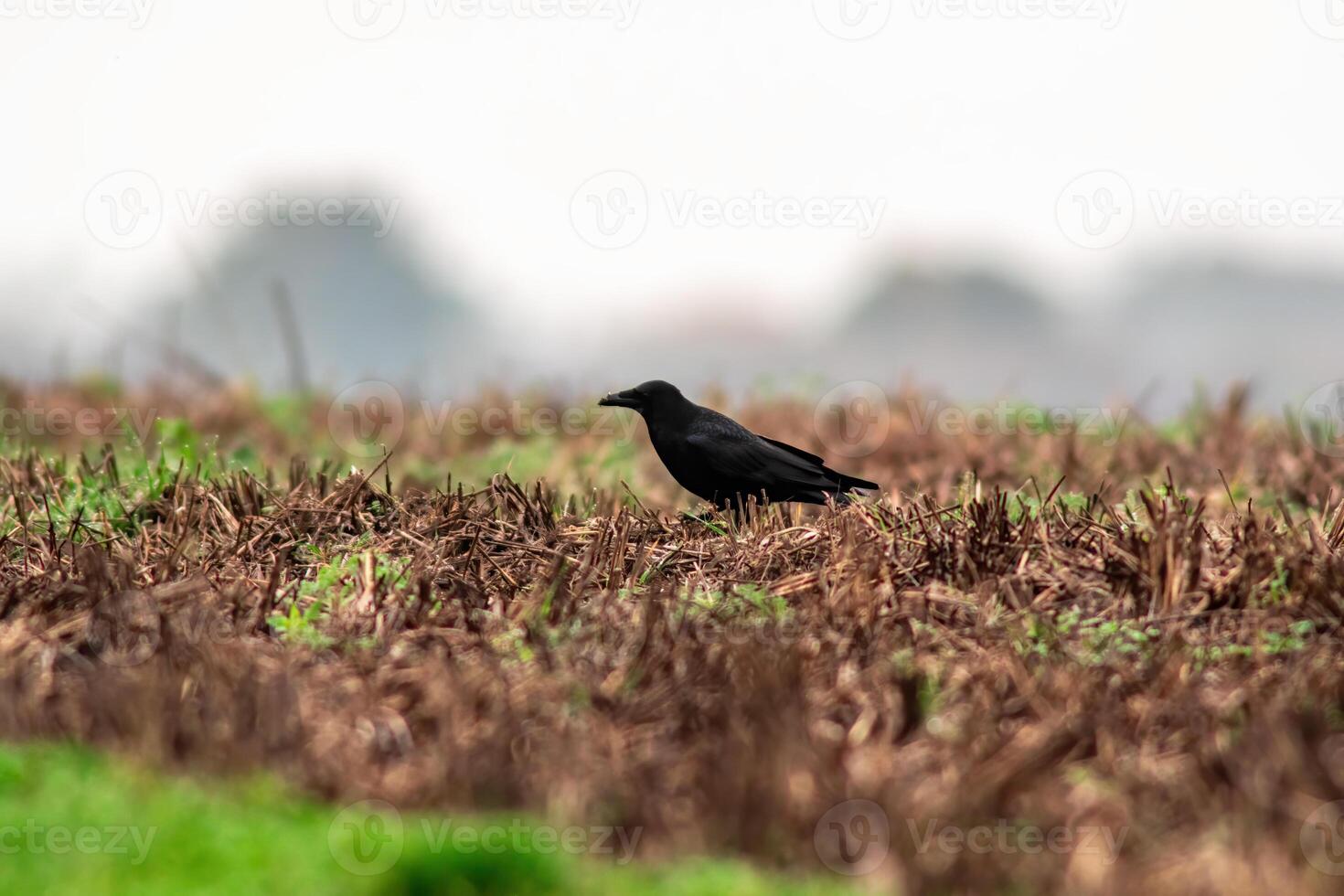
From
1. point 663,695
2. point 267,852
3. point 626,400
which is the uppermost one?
point 626,400

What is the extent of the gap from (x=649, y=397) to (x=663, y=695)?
374cm

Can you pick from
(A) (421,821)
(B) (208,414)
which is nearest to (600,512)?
(A) (421,821)

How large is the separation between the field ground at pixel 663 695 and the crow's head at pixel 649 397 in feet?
2.19

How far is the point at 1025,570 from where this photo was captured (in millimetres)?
6402

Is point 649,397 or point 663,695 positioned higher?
point 649,397

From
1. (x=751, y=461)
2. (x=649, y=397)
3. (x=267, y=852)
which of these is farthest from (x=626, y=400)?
(x=267, y=852)

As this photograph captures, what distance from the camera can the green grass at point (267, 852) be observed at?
3.85 meters

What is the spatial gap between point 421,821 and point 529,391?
12.7 metres

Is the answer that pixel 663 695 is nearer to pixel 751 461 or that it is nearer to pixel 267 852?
pixel 267 852

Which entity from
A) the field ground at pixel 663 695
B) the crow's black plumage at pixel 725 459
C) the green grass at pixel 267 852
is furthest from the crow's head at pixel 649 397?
the green grass at pixel 267 852

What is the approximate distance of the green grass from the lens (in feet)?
12.6

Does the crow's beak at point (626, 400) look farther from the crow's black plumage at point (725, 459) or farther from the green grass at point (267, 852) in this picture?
the green grass at point (267, 852)

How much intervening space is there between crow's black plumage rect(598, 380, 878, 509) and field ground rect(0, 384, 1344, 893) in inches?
10.0

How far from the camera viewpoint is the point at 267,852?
3955 millimetres
